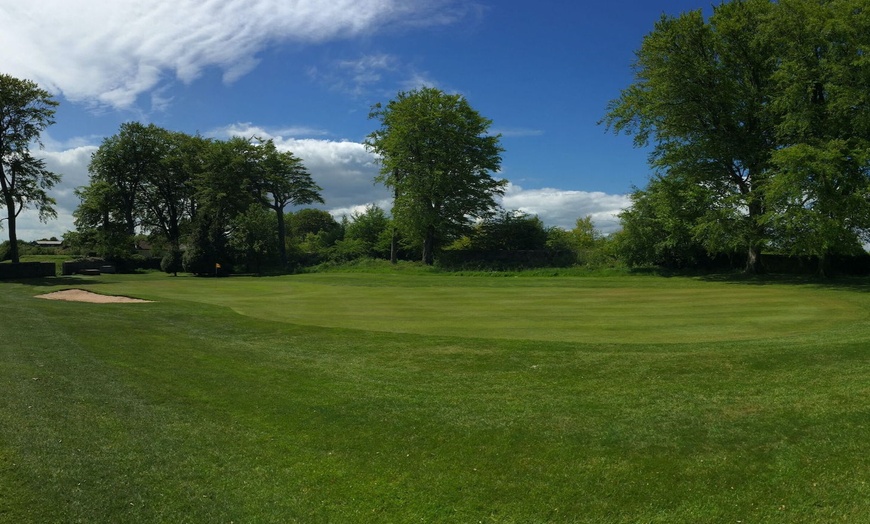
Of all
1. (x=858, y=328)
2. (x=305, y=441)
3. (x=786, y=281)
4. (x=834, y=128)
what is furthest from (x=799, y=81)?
(x=305, y=441)

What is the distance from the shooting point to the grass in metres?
5.53

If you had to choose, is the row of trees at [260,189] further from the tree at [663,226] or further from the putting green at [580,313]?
the putting green at [580,313]

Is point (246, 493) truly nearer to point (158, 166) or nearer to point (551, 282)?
point (551, 282)

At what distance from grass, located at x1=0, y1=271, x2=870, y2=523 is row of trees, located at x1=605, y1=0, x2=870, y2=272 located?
21.0m

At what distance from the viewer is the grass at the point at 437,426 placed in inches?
218

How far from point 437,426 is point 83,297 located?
26.9m

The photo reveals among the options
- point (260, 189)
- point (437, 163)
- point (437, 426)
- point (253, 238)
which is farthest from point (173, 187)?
point (437, 426)

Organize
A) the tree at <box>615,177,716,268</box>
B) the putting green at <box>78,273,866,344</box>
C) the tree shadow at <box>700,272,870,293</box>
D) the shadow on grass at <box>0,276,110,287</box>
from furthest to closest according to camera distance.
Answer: the tree at <box>615,177,716,268</box>
the shadow on grass at <box>0,276,110,287</box>
the tree shadow at <box>700,272,870,293</box>
the putting green at <box>78,273,866,344</box>

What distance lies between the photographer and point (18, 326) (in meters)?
15.8

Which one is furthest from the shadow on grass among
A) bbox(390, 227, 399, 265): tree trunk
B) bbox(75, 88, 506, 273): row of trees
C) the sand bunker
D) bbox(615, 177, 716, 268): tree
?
bbox(615, 177, 716, 268): tree

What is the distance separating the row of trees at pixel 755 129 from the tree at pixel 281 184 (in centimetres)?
4401

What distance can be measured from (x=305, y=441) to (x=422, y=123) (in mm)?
53948

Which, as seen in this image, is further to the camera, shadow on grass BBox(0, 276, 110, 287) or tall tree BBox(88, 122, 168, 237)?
tall tree BBox(88, 122, 168, 237)

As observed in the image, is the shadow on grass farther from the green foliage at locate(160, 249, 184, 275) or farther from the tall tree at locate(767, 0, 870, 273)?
the tall tree at locate(767, 0, 870, 273)
